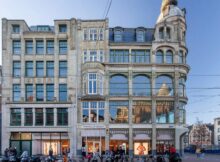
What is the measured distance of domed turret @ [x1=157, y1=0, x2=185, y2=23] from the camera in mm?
47906

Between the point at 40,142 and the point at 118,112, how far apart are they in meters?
11.4

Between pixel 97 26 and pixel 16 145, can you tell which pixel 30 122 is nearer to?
pixel 16 145

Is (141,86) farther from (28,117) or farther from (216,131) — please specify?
(216,131)

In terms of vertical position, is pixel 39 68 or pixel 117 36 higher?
pixel 117 36

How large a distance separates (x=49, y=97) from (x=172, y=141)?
17903 millimetres

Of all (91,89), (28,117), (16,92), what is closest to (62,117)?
(28,117)

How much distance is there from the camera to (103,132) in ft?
146

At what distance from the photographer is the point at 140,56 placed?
45.9 meters

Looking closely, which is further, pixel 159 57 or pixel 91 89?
pixel 159 57

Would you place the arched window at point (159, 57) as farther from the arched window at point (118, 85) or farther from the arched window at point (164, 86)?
the arched window at point (118, 85)

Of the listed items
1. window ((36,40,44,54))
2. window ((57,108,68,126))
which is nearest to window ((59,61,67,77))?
window ((36,40,44,54))

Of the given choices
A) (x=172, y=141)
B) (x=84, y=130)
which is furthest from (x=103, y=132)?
(x=172, y=141)

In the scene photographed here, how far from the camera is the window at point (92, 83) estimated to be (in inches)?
1769

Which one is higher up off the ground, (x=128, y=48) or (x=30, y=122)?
(x=128, y=48)
